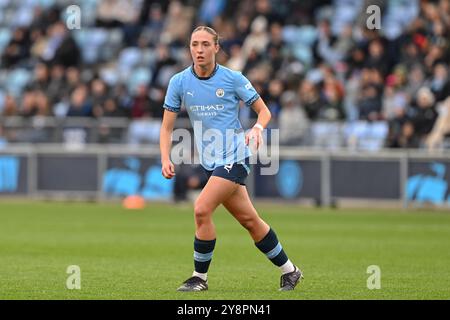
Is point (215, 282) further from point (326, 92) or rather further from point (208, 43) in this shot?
point (326, 92)

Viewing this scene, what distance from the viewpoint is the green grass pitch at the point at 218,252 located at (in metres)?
10.8

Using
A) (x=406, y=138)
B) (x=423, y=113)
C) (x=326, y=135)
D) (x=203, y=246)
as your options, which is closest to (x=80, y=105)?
(x=326, y=135)

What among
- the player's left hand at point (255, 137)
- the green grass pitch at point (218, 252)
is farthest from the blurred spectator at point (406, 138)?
the player's left hand at point (255, 137)

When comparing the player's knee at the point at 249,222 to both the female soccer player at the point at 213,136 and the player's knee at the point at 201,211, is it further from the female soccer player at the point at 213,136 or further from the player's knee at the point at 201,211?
the player's knee at the point at 201,211

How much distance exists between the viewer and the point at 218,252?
15.4 metres

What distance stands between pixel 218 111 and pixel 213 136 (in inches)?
9.3

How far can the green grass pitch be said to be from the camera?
10828 millimetres

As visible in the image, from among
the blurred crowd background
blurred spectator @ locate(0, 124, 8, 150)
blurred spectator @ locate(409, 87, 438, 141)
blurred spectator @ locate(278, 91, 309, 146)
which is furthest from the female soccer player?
blurred spectator @ locate(0, 124, 8, 150)

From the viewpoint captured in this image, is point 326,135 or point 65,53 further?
point 65,53

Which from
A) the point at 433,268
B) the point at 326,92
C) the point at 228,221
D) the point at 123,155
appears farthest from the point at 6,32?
the point at 433,268

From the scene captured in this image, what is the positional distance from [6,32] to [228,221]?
1447 cm

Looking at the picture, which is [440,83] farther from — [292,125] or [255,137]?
[255,137]

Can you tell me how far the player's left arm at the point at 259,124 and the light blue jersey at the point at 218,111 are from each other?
0.08 m

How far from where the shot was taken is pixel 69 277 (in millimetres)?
11672
